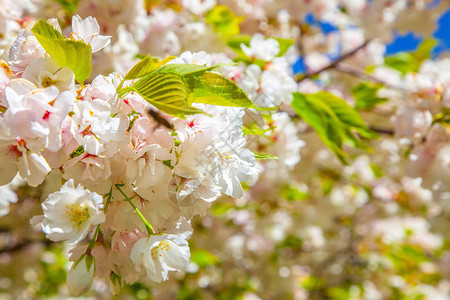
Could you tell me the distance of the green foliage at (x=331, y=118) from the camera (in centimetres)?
111

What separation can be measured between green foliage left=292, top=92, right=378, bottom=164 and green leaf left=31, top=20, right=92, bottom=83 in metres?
0.70

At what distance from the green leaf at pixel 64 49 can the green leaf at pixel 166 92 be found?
81 millimetres

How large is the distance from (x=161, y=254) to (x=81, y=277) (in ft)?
0.41

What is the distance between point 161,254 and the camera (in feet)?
2.00

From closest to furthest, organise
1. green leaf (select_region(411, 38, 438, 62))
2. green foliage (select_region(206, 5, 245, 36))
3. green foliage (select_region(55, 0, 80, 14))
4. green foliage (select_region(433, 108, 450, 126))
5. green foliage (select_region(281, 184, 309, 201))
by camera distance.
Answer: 1. green foliage (select_region(433, 108, 450, 126))
2. green foliage (select_region(55, 0, 80, 14))
3. green foliage (select_region(206, 5, 245, 36))
4. green leaf (select_region(411, 38, 438, 62))
5. green foliage (select_region(281, 184, 309, 201))

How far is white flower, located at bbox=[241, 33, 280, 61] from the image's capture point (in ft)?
3.71

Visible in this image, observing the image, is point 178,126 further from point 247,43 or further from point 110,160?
point 247,43

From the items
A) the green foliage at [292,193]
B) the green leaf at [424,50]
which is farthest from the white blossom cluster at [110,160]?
the green foliage at [292,193]

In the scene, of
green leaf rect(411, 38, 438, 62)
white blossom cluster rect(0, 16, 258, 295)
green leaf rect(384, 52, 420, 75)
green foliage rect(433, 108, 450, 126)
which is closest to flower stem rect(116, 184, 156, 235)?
white blossom cluster rect(0, 16, 258, 295)

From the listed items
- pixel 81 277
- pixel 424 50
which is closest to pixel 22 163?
pixel 81 277

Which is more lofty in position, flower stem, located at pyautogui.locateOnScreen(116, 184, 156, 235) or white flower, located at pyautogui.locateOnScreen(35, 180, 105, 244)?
white flower, located at pyautogui.locateOnScreen(35, 180, 105, 244)

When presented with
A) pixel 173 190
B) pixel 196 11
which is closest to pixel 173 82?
pixel 173 190

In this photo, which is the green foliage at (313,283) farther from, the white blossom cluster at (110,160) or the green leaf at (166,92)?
the green leaf at (166,92)

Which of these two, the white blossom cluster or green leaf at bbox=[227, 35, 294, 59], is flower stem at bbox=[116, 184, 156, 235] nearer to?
the white blossom cluster
